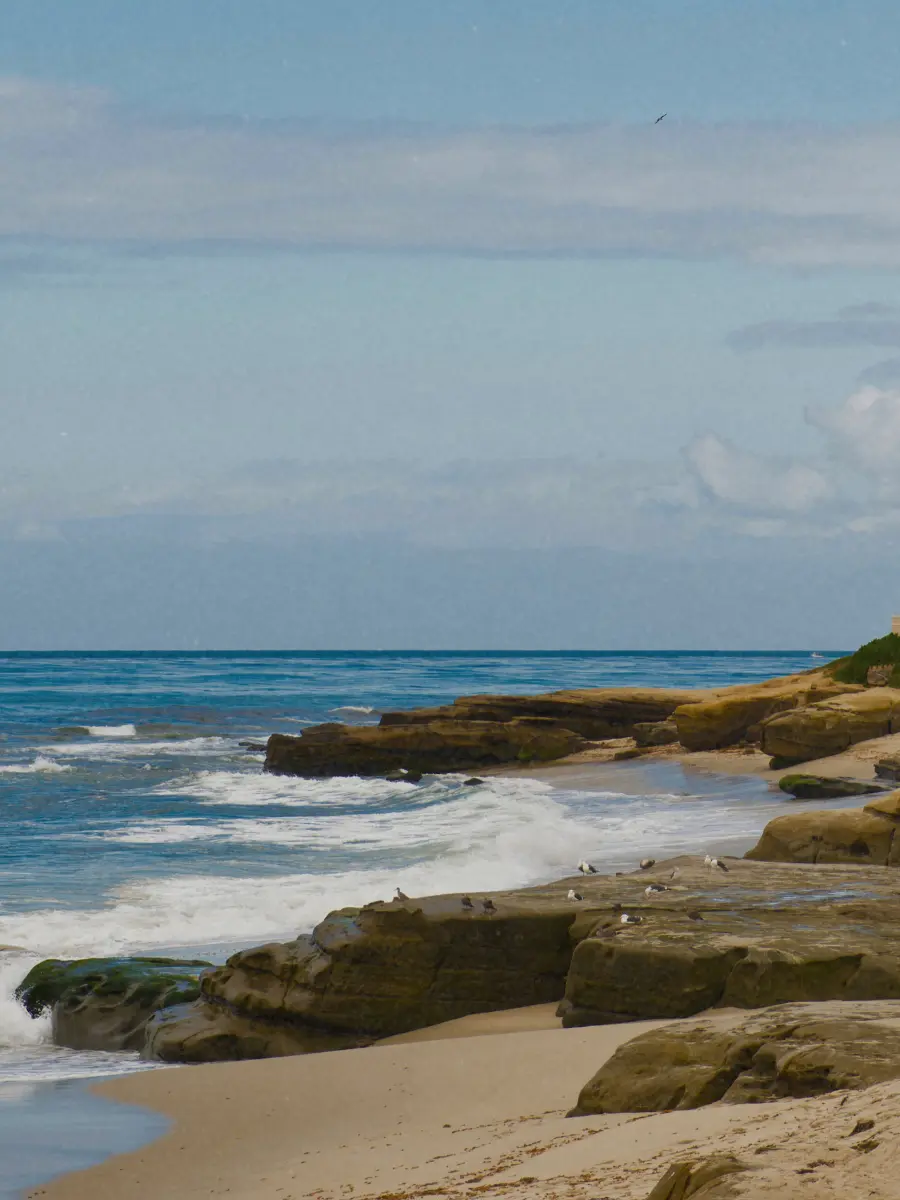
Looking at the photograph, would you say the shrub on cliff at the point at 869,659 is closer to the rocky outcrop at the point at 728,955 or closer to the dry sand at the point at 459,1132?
the rocky outcrop at the point at 728,955

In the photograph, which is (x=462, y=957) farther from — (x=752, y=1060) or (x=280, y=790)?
(x=280, y=790)

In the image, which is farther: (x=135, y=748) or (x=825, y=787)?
(x=135, y=748)

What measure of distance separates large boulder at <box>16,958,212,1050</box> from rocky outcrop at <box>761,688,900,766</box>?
67.4 ft

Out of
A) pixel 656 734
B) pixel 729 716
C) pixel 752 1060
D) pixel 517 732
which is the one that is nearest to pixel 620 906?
pixel 752 1060

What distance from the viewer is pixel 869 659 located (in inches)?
1598

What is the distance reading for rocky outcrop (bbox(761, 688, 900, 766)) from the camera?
31578mm

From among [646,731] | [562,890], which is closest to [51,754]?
[646,731]

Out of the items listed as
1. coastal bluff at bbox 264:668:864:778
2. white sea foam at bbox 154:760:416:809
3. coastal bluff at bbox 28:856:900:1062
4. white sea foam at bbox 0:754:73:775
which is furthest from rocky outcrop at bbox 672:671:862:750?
coastal bluff at bbox 28:856:900:1062

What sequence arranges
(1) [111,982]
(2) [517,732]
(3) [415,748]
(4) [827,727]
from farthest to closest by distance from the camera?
(2) [517,732] < (3) [415,748] < (4) [827,727] < (1) [111,982]

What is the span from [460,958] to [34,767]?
32895mm

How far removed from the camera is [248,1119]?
960 centimetres

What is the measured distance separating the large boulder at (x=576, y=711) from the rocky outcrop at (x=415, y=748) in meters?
1.38

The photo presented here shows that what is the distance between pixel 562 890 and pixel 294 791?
22755 millimetres

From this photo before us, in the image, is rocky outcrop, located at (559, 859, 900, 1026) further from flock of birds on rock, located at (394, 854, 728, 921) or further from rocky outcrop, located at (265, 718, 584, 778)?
rocky outcrop, located at (265, 718, 584, 778)
